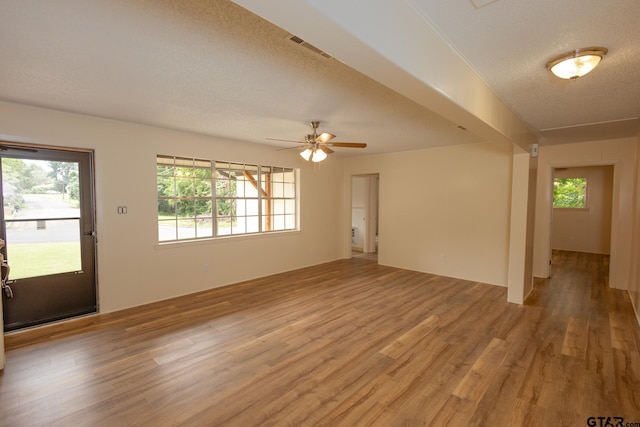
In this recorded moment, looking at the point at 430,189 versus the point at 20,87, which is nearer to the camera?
the point at 20,87

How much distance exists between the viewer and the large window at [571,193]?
7.74m

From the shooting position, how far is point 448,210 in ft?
18.0

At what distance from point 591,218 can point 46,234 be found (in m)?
11.2

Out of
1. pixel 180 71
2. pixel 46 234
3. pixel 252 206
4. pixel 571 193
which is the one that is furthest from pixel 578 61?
pixel 571 193

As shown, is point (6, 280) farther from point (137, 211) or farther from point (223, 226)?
point (223, 226)

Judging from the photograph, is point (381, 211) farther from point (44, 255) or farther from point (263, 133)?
point (44, 255)

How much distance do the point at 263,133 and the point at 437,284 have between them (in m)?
3.85

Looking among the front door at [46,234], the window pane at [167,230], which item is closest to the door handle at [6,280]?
the front door at [46,234]

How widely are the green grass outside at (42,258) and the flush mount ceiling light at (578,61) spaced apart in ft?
16.9

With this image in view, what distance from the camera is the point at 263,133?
14.3ft

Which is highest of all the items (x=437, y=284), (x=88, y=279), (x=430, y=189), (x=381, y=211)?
(x=430, y=189)

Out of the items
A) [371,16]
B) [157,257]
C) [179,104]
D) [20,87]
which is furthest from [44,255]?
[371,16]

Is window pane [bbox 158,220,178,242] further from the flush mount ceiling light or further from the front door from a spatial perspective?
the flush mount ceiling light

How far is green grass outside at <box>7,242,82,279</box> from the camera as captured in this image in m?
3.20
